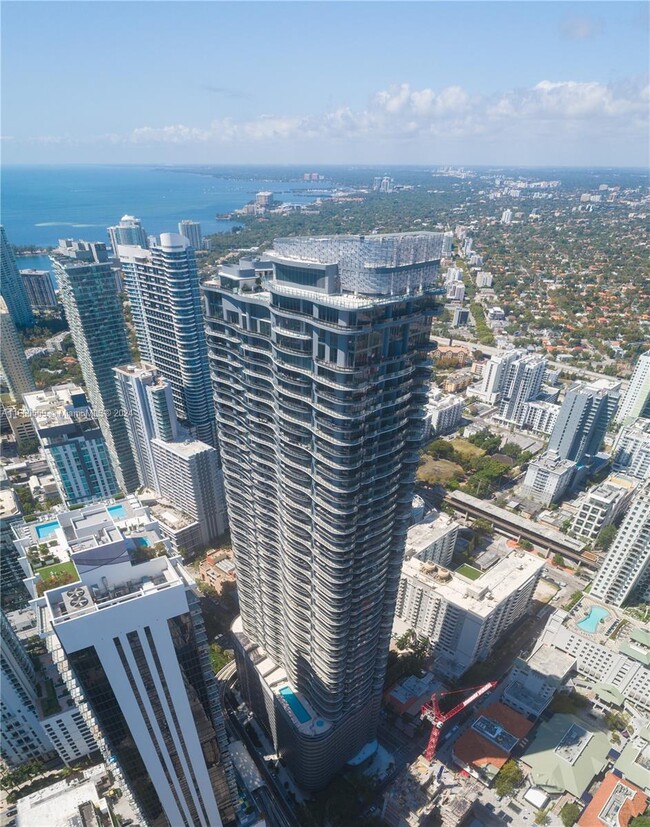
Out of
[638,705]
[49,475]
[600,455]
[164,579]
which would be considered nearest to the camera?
[164,579]

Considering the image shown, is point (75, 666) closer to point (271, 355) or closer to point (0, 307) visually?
point (271, 355)

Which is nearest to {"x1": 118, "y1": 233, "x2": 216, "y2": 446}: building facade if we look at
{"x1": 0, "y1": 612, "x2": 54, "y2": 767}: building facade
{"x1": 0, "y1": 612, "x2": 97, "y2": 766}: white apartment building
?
{"x1": 0, "y1": 612, "x2": 97, "y2": 766}: white apartment building

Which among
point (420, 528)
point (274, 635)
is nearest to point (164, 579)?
point (274, 635)

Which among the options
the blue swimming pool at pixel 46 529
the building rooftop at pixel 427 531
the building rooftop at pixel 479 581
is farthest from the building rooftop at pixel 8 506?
the building rooftop at pixel 427 531

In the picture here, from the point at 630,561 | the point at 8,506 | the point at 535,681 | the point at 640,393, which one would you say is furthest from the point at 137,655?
the point at 640,393

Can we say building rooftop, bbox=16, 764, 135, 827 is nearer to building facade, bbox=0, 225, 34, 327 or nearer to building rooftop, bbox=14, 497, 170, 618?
building rooftop, bbox=14, 497, 170, 618

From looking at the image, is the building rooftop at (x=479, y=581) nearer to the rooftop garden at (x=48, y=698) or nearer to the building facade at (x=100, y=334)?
the rooftop garden at (x=48, y=698)
